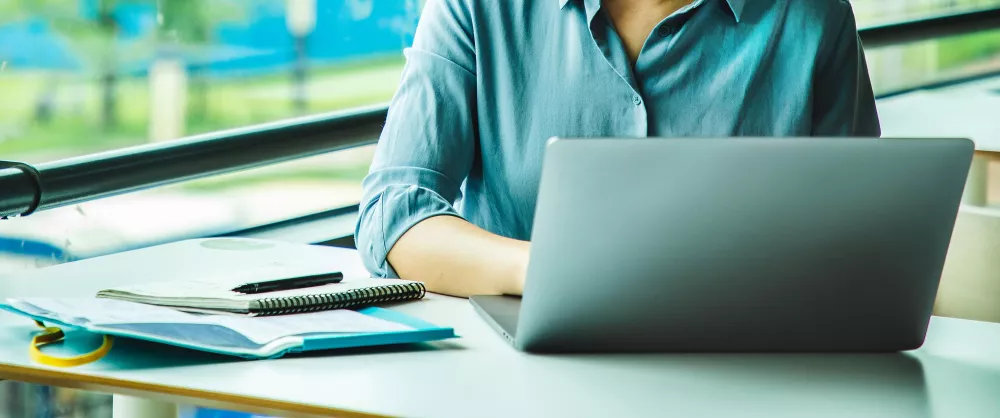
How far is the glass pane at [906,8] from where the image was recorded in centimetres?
376

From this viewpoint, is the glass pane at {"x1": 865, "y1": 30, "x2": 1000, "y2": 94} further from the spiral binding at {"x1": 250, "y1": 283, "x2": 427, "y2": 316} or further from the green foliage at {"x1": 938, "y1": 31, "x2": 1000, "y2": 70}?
the spiral binding at {"x1": 250, "y1": 283, "x2": 427, "y2": 316}

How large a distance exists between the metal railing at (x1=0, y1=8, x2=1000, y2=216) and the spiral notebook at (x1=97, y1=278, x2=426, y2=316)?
0.45m

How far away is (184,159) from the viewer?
165 centimetres

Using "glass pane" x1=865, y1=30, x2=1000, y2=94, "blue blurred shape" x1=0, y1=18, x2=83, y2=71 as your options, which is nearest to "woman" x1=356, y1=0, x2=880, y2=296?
"blue blurred shape" x1=0, y1=18, x2=83, y2=71

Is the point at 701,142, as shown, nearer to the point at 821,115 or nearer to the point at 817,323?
the point at 817,323

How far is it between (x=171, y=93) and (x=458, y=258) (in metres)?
0.99

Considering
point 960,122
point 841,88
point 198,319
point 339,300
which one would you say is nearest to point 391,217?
point 339,300

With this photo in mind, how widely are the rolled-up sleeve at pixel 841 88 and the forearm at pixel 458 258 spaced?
60 centimetres

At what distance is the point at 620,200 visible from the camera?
0.80 meters

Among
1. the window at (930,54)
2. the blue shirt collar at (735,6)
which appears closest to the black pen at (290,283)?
the blue shirt collar at (735,6)

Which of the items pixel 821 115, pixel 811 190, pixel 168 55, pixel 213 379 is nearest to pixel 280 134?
pixel 168 55

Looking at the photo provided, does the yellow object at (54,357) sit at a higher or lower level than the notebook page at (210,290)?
higher

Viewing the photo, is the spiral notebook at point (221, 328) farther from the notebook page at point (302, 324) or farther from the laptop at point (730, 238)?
the laptop at point (730, 238)

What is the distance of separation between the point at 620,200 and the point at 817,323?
22cm
